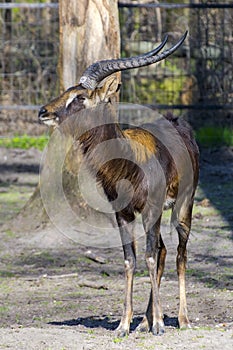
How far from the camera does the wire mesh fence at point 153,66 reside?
53.2 ft

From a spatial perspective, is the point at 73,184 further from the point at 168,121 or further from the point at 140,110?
the point at 140,110

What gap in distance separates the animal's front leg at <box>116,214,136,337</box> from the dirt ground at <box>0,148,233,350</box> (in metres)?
0.11

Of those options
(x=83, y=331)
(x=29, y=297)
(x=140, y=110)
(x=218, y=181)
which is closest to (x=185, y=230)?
(x=83, y=331)

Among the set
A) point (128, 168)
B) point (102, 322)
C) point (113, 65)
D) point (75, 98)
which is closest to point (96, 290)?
point (102, 322)

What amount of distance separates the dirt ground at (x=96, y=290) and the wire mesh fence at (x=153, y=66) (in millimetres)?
4186

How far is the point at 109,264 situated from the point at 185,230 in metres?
2.45

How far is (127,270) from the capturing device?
22.9 ft

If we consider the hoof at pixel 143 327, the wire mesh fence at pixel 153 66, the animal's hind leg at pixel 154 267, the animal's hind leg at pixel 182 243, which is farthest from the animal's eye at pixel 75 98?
the wire mesh fence at pixel 153 66

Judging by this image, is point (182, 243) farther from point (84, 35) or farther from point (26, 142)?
point (26, 142)

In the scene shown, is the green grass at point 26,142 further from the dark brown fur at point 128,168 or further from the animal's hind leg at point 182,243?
the dark brown fur at point 128,168

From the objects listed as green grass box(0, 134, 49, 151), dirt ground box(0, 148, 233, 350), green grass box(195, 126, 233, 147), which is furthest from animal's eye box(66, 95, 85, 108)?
green grass box(0, 134, 49, 151)

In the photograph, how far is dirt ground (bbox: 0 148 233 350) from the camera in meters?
6.32

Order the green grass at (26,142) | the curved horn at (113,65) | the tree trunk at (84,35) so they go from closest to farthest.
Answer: the curved horn at (113,65)
the tree trunk at (84,35)
the green grass at (26,142)

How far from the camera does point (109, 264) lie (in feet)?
32.1
